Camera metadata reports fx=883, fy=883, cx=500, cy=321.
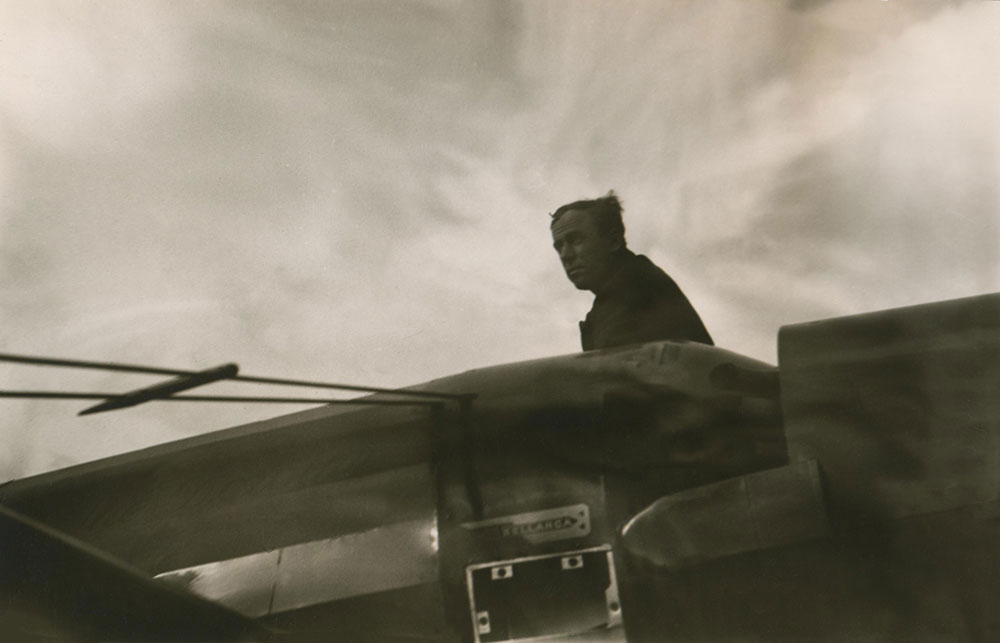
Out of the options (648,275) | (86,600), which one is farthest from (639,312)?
(86,600)

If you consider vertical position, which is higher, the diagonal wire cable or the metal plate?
the diagonal wire cable

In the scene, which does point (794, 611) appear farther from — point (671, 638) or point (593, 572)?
point (593, 572)

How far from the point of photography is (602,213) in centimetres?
296

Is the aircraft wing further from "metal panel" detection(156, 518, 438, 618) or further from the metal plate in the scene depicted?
the metal plate

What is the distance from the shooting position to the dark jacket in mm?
2439

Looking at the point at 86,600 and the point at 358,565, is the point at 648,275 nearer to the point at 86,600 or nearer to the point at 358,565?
the point at 358,565

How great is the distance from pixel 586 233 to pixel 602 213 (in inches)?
3.7

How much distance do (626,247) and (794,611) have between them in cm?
140

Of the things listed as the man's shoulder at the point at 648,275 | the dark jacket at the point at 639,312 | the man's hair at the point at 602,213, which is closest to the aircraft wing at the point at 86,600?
the dark jacket at the point at 639,312

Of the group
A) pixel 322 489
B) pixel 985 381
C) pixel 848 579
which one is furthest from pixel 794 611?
pixel 322 489

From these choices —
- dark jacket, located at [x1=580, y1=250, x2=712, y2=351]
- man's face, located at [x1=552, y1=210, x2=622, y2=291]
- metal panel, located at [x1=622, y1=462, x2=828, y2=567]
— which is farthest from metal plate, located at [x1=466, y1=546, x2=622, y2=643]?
man's face, located at [x1=552, y1=210, x2=622, y2=291]

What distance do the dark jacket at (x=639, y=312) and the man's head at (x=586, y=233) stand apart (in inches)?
4.2

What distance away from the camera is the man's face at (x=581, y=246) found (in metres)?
2.84

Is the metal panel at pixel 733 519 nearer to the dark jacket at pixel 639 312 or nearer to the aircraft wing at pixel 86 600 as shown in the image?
the dark jacket at pixel 639 312
